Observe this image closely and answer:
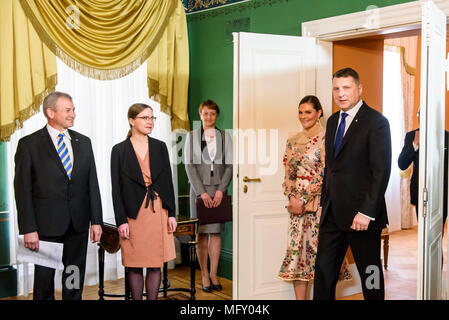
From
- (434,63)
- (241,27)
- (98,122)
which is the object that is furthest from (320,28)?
(98,122)

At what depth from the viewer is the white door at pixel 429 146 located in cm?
299

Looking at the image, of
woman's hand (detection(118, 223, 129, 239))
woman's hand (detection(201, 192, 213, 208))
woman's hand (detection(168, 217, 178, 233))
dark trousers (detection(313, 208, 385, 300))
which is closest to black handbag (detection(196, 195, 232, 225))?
woman's hand (detection(201, 192, 213, 208))

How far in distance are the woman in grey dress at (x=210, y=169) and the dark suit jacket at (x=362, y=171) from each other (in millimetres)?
1352

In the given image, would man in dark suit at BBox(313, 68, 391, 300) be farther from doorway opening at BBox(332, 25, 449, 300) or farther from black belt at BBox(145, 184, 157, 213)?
doorway opening at BBox(332, 25, 449, 300)

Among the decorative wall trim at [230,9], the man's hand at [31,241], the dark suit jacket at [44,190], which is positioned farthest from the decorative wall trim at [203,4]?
the man's hand at [31,241]

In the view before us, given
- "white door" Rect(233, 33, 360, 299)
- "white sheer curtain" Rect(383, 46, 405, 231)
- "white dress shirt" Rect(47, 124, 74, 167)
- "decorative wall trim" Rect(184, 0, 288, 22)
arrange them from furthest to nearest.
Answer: "white sheer curtain" Rect(383, 46, 405, 231) → "decorative wall trim" Rect(184, 0, 288, 22) → "white door" Rect(233, 33, 360, 299) → "white dress shirt" Rect(47, 124, 74, 167)

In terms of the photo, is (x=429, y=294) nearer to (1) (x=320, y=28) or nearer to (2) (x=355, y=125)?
(2) (x=355, y=125)

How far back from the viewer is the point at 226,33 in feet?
16.3

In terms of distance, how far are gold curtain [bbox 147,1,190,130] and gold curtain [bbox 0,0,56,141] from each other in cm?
105

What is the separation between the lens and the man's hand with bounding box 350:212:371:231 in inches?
118

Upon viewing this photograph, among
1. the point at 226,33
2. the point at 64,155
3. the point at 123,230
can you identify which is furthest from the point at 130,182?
the point at 226,33

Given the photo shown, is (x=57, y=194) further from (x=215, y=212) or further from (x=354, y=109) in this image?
(x=354, y=109)

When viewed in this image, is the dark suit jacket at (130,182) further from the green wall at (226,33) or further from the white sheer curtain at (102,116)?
the green wall at (226,33)

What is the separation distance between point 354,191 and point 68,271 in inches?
68.5
